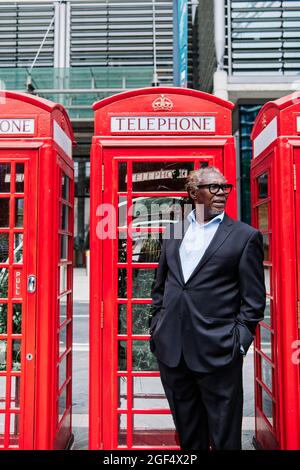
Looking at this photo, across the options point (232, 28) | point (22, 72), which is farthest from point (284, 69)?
point (22, 72)

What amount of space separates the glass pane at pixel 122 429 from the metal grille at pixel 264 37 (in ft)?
45.8

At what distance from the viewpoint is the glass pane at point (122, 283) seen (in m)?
2.94

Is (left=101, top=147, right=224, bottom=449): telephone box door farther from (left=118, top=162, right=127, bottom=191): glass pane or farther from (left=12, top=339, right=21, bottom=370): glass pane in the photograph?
(left=12, top=339, right=21, bottom=370): glass pane

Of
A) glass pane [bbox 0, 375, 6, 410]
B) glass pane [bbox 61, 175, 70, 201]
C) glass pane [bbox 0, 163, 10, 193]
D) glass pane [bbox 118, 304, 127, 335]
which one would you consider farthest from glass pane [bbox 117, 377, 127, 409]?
glass pane [bbox 0, 163, 10, 193]

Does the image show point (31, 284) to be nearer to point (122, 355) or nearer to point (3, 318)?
point (3, 318)

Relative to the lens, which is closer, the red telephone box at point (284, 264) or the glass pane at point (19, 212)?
the red telephone box at point (284, 264)

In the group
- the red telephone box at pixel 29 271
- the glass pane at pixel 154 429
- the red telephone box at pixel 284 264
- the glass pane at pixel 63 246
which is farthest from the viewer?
the glass pane at pixel 63 246

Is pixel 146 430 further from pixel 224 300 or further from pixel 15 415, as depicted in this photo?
pixel 224 300

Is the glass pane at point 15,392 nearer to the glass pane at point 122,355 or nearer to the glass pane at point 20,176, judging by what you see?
the glass pane at point 122,355

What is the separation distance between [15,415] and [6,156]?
181 centimetres

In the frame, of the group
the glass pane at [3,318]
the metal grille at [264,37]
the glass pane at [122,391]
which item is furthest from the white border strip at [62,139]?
the metal grille at [264,37]

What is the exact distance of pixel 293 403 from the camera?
2705 millimetres

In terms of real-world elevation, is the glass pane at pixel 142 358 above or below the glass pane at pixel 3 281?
below

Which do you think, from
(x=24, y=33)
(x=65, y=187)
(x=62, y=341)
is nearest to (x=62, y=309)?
(x=62, y=341)
